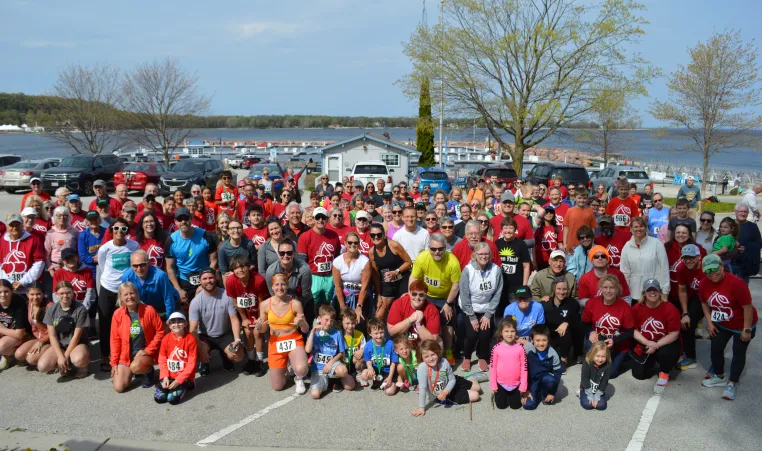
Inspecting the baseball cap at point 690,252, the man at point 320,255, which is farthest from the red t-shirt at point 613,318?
the man at point 320,255

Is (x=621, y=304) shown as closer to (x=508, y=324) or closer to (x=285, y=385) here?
(x=508, y=324)

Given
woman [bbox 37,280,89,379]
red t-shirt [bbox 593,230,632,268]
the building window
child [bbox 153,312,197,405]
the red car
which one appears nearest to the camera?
child [bbox 153,312,197,405]

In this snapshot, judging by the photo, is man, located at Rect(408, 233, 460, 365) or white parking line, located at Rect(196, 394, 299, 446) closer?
white parking line, located at Rect(196, 394, 299, 446)

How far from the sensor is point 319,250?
694 cm

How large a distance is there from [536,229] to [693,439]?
151 inches

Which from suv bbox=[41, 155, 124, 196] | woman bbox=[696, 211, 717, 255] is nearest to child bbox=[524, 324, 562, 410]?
woman bbox=[696, 211, 717, 255]

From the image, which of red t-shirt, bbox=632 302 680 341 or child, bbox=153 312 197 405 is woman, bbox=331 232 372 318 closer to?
child, bbox=153 312 197 405

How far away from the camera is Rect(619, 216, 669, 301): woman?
655 centimetres

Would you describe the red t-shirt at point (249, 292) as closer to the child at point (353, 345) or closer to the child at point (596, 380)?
the child at point (353, 345)

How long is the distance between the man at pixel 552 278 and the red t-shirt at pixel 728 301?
1.40 m

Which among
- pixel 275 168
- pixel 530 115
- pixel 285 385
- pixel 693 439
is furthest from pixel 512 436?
pixel 275 168

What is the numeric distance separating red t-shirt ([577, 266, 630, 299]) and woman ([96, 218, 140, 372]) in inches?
212

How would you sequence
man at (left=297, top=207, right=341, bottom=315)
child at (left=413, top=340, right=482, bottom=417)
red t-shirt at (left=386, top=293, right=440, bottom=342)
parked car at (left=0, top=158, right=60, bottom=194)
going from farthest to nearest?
1. parked car at (left=0, top=158, right=60, bottom=194)
2. man at (left=297, top=207, right=341, bottom=315)
3. red t-shirt at (left=386, top=293, right=440, bottom=342)
4. child at (left=413, top=340, right=482, bottom=417)

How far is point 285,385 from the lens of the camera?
6125 millimetres
